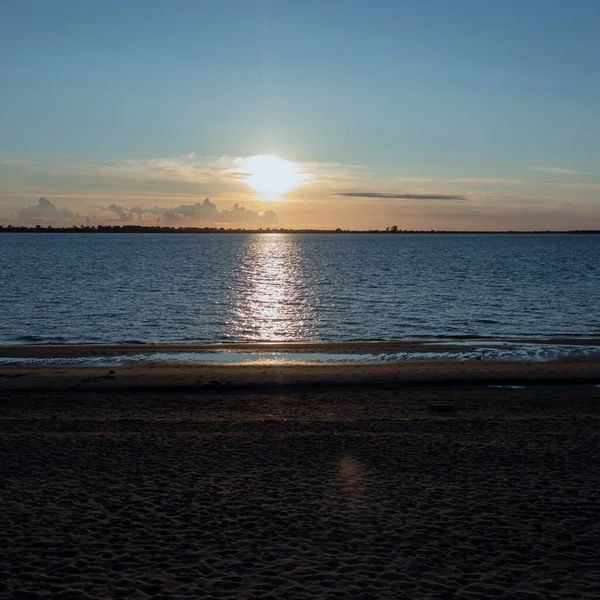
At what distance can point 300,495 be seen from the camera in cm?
1159

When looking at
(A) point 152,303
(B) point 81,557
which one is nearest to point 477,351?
(B) point 81,557

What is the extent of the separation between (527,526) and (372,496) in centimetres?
258

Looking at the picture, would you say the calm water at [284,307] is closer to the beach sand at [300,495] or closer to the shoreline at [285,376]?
the shoreline at [285,376]

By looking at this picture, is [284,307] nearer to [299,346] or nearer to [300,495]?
[299,346]

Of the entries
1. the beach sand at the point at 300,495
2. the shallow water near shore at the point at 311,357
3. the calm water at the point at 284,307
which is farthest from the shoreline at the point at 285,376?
the calm water at the point at 284,307

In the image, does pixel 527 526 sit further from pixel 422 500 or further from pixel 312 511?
pixel 312 511

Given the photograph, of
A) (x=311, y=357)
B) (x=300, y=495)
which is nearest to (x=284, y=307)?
(x=311, y=357)

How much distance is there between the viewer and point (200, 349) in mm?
32344

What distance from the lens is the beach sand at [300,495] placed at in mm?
8461

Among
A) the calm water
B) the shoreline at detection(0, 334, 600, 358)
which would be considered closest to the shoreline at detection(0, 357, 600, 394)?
the shoreline at detection(0, 334, 600, 358)

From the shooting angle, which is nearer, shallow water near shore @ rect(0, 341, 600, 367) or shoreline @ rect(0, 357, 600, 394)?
shoreline @ rect(0, 357, 600, 394)

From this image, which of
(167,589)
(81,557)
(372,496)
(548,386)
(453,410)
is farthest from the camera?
(548,386)

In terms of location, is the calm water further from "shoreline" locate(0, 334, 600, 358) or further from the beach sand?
the beach sand

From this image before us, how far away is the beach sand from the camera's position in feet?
27.8
